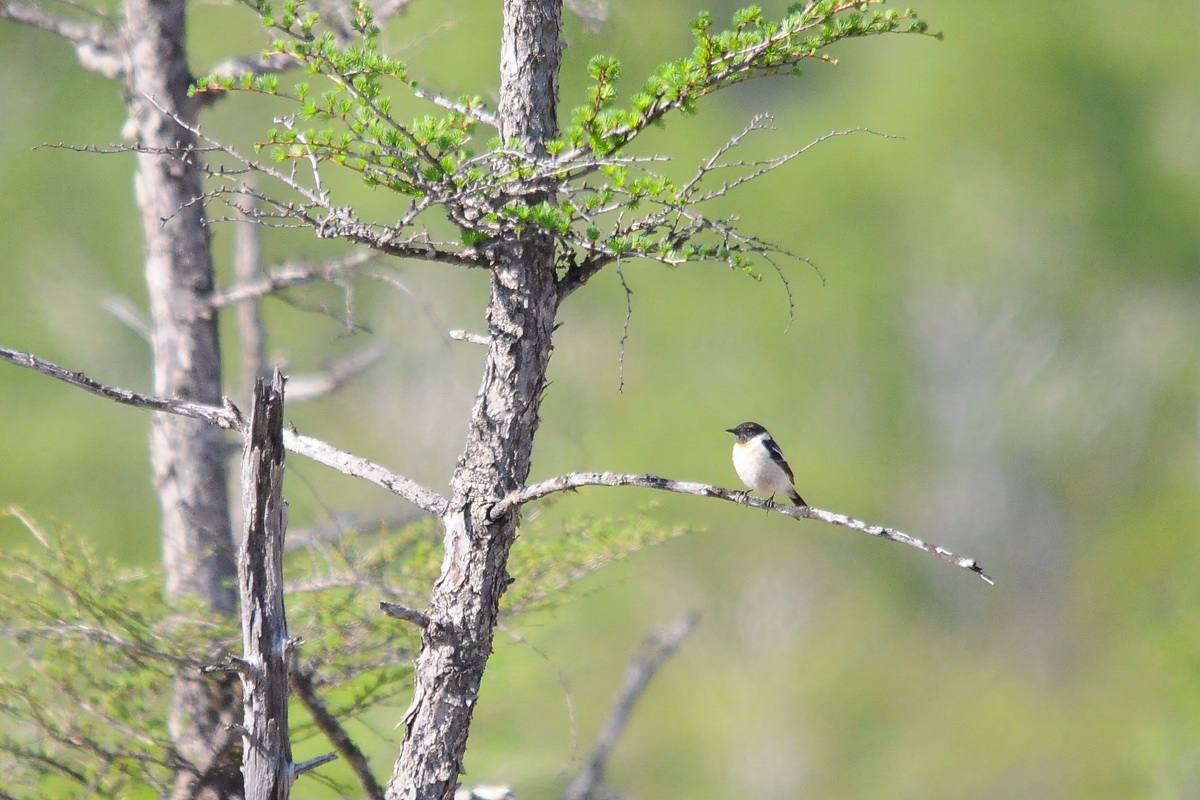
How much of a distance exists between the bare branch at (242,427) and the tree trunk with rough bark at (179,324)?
257 cm

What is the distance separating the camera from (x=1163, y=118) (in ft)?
101

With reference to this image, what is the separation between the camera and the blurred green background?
27.2 metres

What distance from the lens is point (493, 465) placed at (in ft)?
12.7

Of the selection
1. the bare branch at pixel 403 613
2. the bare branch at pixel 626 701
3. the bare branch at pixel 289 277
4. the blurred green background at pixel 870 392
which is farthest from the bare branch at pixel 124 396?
the blurred green background at pixel 870 392

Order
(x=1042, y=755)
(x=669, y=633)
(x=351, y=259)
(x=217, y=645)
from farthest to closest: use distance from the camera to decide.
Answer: (x=1042, y=755) < (x=669, y=633) < (x=351, y=259) < (x=217, y=645)

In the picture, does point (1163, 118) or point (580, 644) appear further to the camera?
point (1163, 118)

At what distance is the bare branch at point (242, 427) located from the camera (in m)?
3.80

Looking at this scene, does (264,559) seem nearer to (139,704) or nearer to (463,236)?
(463,236)

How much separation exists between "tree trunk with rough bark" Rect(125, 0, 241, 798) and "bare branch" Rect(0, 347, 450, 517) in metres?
2.57

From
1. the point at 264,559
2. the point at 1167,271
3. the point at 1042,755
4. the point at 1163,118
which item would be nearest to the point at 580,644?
the point at 1042,755

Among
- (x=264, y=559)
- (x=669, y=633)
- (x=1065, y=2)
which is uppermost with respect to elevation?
(x=1065, y=2)

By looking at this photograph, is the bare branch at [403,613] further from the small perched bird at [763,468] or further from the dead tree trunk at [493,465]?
Answer: the small perched bird at [763,468]

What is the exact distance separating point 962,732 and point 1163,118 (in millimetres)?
17612

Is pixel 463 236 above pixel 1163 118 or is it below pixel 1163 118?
below
